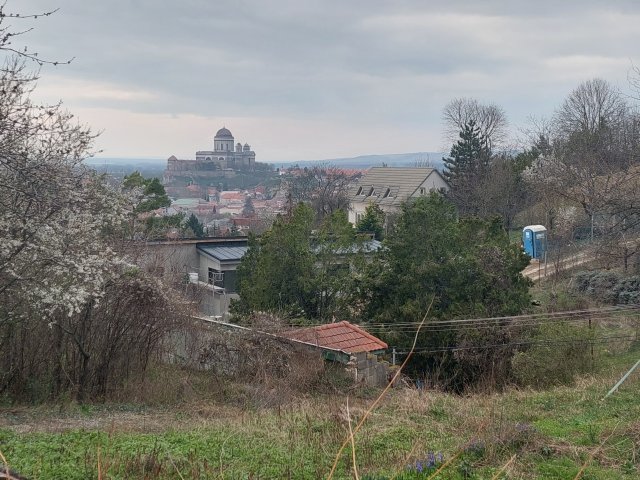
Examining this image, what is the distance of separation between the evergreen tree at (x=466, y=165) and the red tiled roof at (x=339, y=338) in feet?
103

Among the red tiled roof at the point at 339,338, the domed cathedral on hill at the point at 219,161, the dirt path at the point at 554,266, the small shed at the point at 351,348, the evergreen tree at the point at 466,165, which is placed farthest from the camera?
the domed cathedral on hill at the point at 219,161

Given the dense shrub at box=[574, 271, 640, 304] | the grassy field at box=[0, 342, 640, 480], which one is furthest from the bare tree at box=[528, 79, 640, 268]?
the grassy field at box=[0, 342, 640, 480]

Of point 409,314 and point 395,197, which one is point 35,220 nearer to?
point 409,314

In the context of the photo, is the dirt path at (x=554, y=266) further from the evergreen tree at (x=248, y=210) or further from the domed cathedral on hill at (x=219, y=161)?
the domed cathedral on hill at (x=219, y=161)

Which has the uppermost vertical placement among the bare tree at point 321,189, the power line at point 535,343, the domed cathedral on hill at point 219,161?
the domed cathedral on hill at point 219,161

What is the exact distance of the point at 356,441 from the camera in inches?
270

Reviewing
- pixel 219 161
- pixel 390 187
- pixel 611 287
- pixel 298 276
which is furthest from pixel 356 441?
pixel 219 161

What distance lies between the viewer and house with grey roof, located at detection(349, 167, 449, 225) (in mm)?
50125

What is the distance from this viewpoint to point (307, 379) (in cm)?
1335

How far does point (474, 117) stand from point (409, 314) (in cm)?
4472

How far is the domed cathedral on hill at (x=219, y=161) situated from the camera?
→ 130875 millimetres

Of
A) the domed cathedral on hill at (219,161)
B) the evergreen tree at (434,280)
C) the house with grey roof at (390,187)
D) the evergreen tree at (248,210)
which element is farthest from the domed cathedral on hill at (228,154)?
the evergreen tree at (434,280)

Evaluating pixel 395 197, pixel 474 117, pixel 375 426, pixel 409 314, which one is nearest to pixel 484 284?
pixel 409 314

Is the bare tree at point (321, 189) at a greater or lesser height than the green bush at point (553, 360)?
greater
